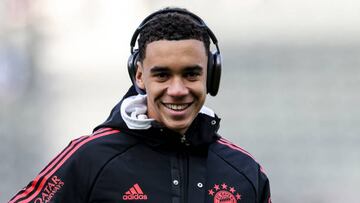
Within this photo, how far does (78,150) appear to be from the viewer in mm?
1897

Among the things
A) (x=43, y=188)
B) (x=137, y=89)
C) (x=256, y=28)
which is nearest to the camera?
(x=43, y=188)

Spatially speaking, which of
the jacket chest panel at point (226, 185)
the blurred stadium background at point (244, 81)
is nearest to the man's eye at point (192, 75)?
the jacket chest panel at point (226, 185)

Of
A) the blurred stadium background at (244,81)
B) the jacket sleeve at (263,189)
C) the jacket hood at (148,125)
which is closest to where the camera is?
the jacket hood at (148,125)

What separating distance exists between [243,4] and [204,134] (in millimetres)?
1962

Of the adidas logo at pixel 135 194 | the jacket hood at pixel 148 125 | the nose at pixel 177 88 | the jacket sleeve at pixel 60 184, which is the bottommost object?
the adidas logo at pixel 135 194

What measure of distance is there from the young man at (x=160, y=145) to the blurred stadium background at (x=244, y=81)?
5.84 ft

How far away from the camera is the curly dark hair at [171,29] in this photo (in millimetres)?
1900

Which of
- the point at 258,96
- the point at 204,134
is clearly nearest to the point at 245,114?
the point at 258,96

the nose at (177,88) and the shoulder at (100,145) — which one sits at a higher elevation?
the nose at (177,88)

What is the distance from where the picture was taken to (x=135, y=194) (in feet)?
6.16

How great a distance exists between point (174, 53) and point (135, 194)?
0.34m

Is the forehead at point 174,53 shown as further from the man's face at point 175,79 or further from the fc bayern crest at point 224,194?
the fc bayern crest at point 224,194

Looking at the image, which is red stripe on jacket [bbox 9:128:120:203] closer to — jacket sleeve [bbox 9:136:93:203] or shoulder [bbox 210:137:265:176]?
jacket sleeve [bbox 9:136:93:203]

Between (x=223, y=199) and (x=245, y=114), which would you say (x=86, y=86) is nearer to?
(x=245, y=114)
